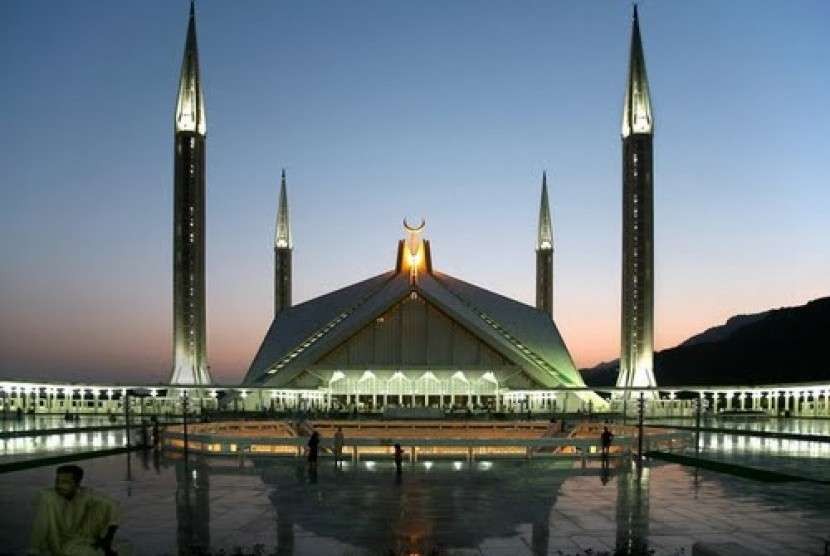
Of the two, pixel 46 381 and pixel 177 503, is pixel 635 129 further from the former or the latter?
pixel 177 503

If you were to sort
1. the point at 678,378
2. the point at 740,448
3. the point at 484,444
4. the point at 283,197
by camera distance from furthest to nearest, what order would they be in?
the point at 678,378
the point at 283,197
the point at 740,448
the point at 484,444

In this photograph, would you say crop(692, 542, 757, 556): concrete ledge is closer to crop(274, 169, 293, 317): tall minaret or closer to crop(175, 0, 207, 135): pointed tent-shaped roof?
crop(175, 0, 207, 135): pointed tent-shaped roof

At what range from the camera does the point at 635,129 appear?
6103 cm

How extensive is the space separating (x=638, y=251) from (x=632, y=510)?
160ft

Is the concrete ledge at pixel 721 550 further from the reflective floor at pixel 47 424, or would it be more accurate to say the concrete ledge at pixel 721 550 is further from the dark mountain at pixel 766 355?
the dark mountain at pixel 766 355

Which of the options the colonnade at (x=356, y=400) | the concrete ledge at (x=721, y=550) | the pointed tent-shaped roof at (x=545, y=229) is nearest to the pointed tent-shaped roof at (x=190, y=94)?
the colonnade at (x=356, y=400)

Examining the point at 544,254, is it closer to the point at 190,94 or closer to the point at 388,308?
the point at 388,308

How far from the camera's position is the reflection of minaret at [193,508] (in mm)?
10245

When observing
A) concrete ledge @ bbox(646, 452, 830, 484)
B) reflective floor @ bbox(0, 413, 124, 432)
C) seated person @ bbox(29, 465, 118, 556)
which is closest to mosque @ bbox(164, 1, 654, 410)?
reflective floor @ bbox(0, 413, 124, 432)

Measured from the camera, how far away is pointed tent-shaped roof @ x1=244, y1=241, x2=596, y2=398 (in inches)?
2372

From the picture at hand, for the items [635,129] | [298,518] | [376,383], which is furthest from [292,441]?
[635,129]

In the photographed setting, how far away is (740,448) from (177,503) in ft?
59.6

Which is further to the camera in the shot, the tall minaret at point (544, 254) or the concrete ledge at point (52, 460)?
the tall minaret at point (544, 254)

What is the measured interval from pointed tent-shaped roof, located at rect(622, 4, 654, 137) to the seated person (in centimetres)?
5869
